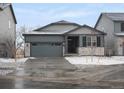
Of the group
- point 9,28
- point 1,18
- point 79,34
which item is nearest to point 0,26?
point 1,18

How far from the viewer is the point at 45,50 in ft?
132

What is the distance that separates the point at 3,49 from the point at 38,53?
6.49 metres

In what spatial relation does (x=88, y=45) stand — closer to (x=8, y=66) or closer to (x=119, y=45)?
(x=119, y=45)

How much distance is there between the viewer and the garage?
3994 centimetres

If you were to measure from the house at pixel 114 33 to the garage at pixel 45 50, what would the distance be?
6578 millimetres

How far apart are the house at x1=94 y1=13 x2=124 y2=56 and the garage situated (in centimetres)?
658

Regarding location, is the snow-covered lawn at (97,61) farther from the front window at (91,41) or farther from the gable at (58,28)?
the gable at (58,28)

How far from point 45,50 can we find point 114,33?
9.81 m

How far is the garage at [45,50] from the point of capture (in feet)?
131

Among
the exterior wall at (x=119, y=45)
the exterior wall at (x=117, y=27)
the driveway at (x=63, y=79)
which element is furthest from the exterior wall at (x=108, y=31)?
the driveway at (x=63, y=79)

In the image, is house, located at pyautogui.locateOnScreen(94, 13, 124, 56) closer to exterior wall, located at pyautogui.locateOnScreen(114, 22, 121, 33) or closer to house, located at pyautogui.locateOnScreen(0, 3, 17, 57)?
exterior wall, located at pyautogui.locateOnScreen(114, 22, 121, 33)

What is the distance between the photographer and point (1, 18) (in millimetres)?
34812

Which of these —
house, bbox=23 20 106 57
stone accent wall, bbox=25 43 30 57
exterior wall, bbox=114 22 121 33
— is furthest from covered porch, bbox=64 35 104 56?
stone accent wall, bbox=25 43 30 57
